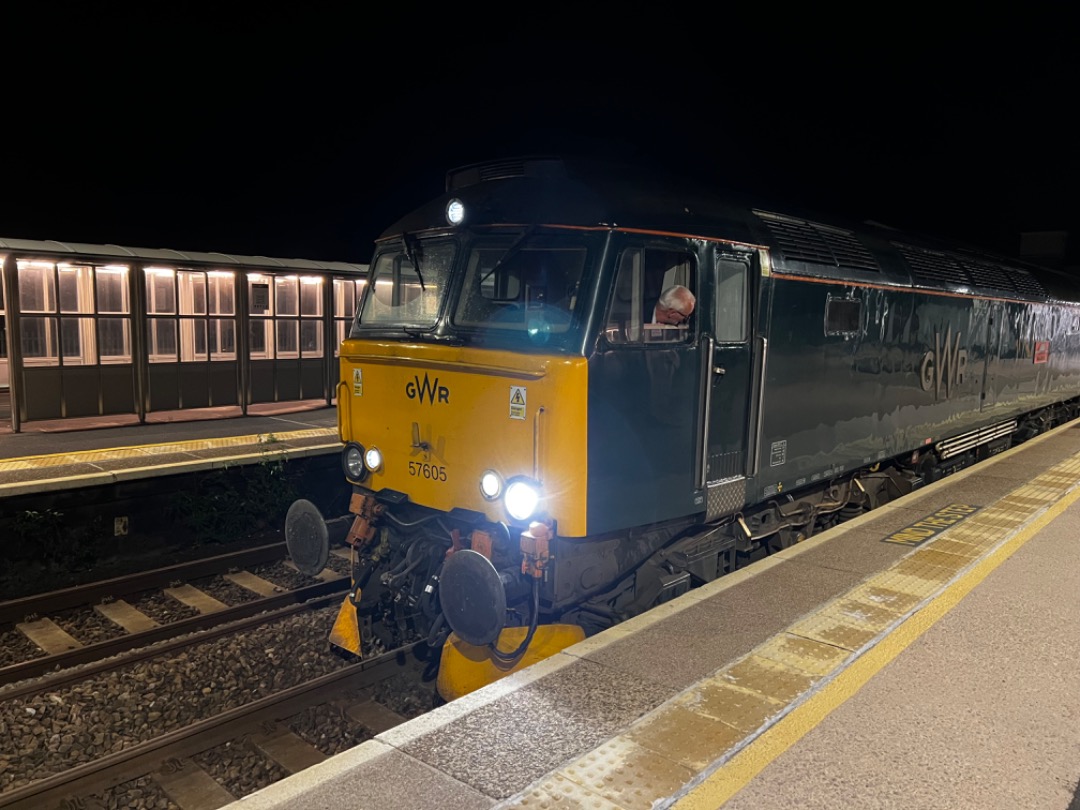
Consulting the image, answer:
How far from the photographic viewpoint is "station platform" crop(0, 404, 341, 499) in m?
8.51

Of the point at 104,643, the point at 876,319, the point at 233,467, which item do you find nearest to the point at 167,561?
the point at 233,467

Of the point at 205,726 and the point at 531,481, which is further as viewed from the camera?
the point at 205,726

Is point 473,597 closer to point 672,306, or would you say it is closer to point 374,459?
point 374,459

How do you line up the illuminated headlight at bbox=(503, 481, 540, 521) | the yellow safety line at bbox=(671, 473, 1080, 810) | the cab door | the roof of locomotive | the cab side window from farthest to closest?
the cab door → the roof of locomotive → the cab side window → the illuminated headlight at bbox=(503, 481, 540, 521) → the yellow safety line at bbox=(671, 473, 1080, 810)

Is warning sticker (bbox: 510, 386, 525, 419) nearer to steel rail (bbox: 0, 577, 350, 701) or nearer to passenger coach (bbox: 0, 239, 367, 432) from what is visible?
steel rail (bbox: 0, 577, 350, 701)

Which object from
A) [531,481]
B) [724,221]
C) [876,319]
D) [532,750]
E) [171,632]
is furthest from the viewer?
[876,319]

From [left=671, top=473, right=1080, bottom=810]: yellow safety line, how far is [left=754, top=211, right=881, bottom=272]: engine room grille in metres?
2.63

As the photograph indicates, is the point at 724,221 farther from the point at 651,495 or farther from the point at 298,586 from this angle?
the point at 298,586

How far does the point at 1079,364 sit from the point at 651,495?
15564 millimetres

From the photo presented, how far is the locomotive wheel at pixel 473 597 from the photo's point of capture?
14.8 feet

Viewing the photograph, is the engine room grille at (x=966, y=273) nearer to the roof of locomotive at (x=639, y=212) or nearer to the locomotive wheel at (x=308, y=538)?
the roof of locomotive at (x=639, y=212)

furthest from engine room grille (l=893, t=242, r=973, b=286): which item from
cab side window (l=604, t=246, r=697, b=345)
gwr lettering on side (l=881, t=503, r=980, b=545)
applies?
cab side window (l=604, t=246, r=697, b=345)

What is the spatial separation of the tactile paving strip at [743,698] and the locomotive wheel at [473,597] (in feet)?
3.83

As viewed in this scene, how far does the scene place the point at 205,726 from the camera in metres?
5.01
